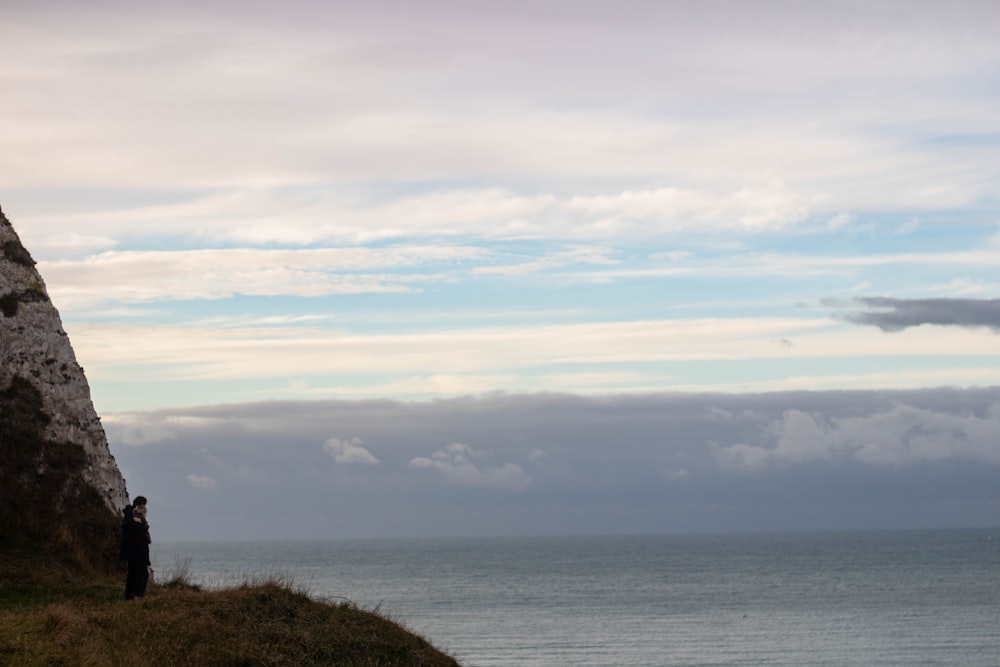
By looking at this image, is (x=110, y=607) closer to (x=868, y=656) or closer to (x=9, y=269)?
(x=9, y=269)

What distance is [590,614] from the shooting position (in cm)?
10056

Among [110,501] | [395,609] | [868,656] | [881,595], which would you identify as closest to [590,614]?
[395,609]

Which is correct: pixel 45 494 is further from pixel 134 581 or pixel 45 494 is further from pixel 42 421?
pixel 134 581

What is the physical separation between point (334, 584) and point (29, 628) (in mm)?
125820

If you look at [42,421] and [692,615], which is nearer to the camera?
[42,421]

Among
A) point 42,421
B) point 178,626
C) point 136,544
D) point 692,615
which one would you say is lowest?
point 692,615

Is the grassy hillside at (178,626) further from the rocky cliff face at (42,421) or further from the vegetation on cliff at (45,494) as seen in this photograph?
the rocky cliff face at (42,421)

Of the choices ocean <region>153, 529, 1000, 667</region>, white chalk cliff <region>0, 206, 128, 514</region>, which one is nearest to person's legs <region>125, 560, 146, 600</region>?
ocean <region>153, 529, 1000, 667</region>

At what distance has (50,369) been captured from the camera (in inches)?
1378

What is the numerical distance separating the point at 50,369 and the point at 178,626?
1302 cm

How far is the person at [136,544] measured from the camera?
2648cm

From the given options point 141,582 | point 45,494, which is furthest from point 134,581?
point 45,494

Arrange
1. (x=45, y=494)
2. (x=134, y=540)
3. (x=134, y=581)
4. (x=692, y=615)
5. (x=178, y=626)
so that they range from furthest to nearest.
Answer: (x=692, y=615)
(x=45, y=494)
(x=134, y=581)
(x=134, y=540)
(x=178, y=626)

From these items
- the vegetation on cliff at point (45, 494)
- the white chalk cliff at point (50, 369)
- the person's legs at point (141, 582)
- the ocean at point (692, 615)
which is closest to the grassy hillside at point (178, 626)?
the person's legs at point (141, 582)
